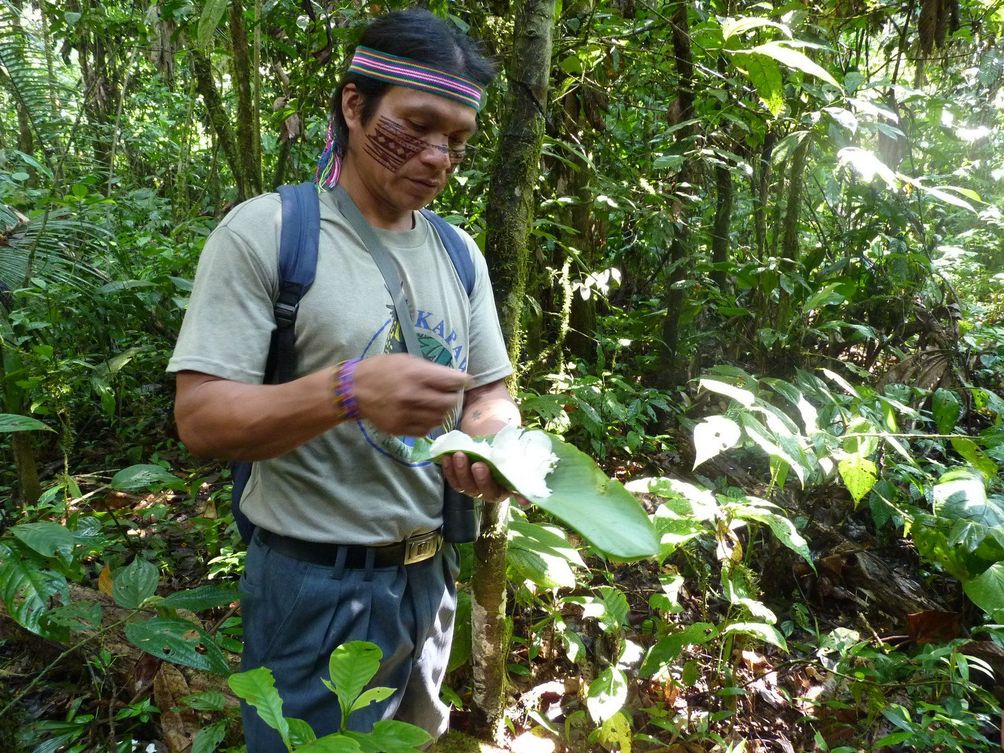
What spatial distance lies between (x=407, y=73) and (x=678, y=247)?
3166 millimetres

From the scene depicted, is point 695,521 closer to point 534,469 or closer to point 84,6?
point 534,469

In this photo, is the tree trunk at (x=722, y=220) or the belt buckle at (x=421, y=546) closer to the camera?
the belt buckle at (x=421, y=546)

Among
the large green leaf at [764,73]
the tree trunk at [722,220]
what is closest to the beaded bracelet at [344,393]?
the large green leaf at [764,73]

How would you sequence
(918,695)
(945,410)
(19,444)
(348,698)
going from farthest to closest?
(945,410)
(19,444)
(918,695)
(348,698)

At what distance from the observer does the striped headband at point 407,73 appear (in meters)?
1.60

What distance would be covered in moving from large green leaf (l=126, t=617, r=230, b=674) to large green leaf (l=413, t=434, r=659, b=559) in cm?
80

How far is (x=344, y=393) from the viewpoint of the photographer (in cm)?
122

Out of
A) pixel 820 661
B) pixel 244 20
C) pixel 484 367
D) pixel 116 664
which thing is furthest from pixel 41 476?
pixel 820 661

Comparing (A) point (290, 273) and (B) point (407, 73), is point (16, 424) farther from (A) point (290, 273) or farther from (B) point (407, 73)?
(B) point (407, 73)

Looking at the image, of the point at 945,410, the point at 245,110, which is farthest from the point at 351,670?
the point at 245,110

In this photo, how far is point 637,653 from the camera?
2.34 meters

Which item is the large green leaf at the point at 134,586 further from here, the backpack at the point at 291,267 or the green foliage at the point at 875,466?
the green foliage at the point at 875,466

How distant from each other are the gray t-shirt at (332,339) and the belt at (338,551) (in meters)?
0.03

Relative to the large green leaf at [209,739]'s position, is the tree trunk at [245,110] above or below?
above
